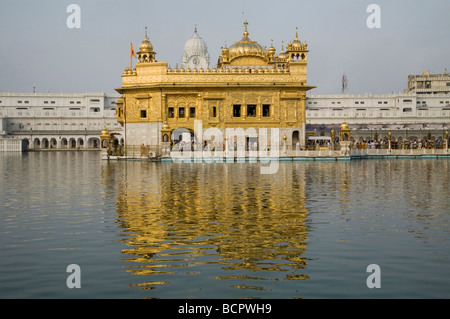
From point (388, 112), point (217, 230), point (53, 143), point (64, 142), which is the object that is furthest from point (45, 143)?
point (217, 230)

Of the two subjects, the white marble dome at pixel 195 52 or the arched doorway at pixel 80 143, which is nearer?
the white marble dome at pixel 195 52

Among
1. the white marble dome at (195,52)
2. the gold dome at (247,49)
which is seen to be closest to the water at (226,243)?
the gold dome at (247,49)

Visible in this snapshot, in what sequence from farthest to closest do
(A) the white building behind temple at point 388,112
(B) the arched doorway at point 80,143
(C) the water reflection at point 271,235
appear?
(B) the arched doorway at point 80,143
(A) the white building behind temple at point 388,112
(C) the water reflection at point 271,235

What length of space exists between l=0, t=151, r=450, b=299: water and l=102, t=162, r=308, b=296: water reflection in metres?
0.03

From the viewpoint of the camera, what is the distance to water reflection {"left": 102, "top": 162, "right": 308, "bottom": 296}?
8297mm

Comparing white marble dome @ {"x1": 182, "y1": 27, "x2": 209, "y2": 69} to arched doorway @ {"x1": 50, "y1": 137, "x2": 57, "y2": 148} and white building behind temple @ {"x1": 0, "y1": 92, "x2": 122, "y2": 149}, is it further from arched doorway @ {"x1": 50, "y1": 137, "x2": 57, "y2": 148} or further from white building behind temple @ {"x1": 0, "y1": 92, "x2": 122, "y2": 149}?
arched doorway @ {"x1": 50, "y1": 137, "x2": 57, "y2": 148}

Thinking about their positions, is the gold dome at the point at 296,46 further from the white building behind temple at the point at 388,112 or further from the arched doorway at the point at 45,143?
the arched doorway at the point at 45,143

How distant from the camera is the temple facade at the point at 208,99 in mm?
45938

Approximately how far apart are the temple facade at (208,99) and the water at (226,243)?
2845 cm

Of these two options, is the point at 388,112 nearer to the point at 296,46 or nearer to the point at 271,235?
the point at 296,46

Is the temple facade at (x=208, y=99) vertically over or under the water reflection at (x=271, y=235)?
over

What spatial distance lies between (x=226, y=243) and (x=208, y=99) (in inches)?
1455

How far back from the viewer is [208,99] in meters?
46.2

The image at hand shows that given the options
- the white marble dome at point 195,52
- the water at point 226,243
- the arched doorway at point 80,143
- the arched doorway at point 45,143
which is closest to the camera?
the water at point 226,243
